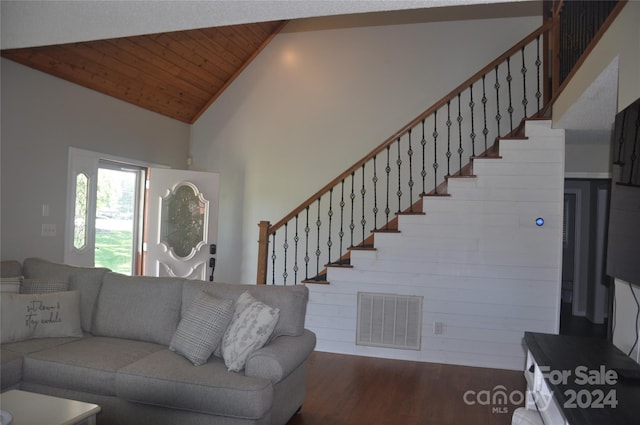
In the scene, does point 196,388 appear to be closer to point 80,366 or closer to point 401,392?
point 80,366

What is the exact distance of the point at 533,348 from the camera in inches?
90.5

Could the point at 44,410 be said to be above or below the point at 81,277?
below

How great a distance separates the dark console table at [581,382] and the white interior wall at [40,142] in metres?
4.03

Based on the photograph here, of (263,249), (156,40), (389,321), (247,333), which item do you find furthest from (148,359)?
(156,40)

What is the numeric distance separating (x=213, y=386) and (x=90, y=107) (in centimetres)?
350

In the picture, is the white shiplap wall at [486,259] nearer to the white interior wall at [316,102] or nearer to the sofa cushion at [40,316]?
the white interior wall at [316,102]

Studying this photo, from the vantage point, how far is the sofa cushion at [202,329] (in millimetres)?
2760

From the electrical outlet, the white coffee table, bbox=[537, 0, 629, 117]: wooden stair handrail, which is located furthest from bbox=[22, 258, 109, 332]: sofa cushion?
bbox=[537, 0, 629, 117]: wooden stair handrail

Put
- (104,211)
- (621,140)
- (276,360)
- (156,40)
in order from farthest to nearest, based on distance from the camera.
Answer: (104,211) → (156,40) → (276,360) → (621,140)

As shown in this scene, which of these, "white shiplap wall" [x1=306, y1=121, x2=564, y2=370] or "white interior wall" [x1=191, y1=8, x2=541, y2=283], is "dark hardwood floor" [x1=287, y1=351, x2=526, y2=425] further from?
"white interior wall" [x1=191, y1=8, x2=541, y2=283]

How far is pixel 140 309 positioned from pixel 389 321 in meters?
2.33

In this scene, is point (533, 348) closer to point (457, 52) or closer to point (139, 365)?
point (139, 365)

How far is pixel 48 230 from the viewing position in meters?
4.19

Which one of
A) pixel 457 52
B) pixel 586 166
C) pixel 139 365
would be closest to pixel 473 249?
pixel 586 166
